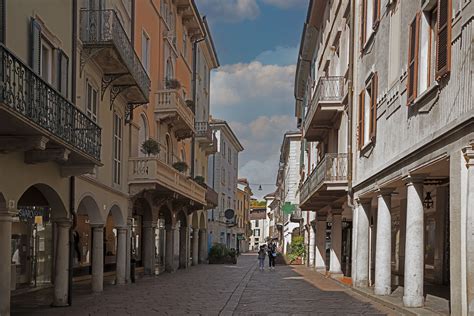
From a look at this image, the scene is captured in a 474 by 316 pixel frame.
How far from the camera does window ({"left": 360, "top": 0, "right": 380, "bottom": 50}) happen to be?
732 inches

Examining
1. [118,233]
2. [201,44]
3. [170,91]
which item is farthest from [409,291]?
[201,44]

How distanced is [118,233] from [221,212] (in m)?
38.9

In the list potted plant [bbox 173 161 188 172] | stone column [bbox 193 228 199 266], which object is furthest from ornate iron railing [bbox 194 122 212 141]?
potted plant [bbox 173 161 188 172]

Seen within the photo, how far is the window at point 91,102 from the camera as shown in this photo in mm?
18577

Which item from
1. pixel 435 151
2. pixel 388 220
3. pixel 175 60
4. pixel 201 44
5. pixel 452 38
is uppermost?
pixel 201 44

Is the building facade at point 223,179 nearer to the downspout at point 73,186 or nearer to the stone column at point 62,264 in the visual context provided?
the downspout at point 73,186

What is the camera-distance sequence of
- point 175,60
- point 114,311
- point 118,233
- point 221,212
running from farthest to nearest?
point 221,212 → point 175,60 → point 118,233 → point 114,311

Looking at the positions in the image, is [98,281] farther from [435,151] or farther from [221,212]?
[221,212]

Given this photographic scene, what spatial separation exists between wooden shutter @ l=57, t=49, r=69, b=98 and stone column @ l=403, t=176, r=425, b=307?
8126mm

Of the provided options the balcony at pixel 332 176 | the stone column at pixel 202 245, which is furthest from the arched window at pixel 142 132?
the stone column at pixel 202 245

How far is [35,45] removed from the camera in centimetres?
1323

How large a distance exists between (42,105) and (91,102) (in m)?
7.10

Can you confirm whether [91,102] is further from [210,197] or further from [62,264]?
[210,197]

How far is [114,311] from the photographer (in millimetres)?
15445
